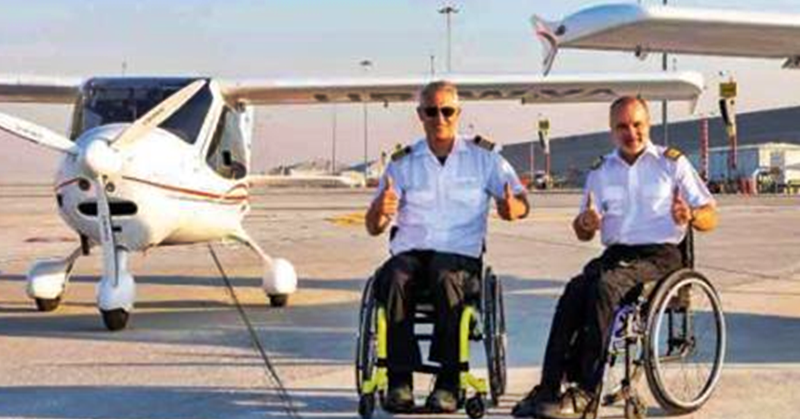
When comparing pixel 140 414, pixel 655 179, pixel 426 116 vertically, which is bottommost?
pixel 140 414

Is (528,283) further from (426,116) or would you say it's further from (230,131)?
(426,116)

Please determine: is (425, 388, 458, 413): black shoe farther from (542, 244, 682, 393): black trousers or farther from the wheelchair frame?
(542, 244, 682, 393): black trousers

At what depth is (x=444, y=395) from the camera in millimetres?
4949

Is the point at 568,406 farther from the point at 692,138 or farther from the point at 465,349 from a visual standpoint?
the point at 692,138

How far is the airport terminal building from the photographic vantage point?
272ft

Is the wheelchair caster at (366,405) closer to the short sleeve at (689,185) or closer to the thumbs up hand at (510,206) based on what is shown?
the thumbs up hand at (510,206)

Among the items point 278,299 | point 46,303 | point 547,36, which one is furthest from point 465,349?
point 46,303

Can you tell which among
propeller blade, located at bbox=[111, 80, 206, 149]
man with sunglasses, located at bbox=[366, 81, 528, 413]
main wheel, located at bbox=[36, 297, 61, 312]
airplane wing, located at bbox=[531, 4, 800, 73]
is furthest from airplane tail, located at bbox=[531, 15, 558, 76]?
main wheel, located at bbox=[36, 297, 61, 312]

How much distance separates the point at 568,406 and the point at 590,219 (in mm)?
905

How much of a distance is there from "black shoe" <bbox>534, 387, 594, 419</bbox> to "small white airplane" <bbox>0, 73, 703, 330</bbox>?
4.17 metres

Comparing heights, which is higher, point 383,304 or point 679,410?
point 383,304

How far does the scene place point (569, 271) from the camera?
41.0 feet

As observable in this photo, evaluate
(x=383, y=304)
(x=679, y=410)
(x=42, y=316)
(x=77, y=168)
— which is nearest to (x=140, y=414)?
(x=383, y=304)

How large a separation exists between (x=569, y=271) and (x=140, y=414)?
26.2 feet
